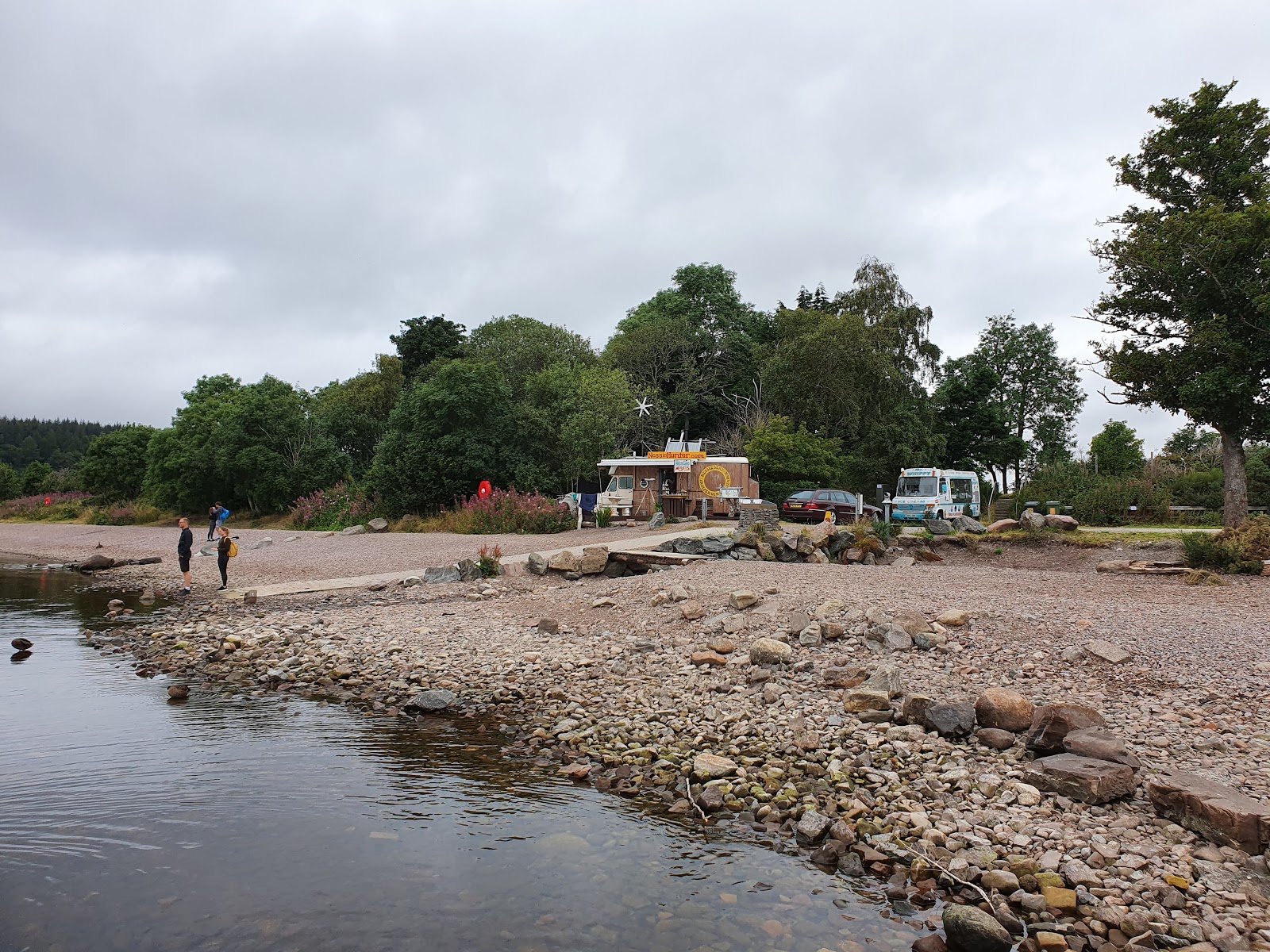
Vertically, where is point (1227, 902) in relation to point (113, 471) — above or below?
below

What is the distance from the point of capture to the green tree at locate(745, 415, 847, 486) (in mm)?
34938

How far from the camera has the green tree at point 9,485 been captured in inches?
2314

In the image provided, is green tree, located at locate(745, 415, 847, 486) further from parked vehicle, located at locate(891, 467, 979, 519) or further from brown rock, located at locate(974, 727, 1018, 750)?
brown rock, located at locate(974, 727, 1018, 750)

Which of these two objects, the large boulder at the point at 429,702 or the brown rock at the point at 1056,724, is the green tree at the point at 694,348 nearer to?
the large boulder at the point at 429,702

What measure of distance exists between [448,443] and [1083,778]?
2688 centimetres

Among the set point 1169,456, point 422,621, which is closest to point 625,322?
point 1169,456

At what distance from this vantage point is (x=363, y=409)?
47.7 meters

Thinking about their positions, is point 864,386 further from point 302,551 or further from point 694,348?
point 302,551

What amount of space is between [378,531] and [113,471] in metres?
26.6

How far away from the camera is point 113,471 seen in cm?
4597

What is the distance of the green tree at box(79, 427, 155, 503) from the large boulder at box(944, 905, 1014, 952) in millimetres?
50022

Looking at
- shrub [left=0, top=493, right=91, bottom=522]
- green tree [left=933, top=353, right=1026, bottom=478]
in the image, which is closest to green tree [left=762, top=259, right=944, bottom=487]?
green tree [left=933, top=353, right=1026, bottom=478]

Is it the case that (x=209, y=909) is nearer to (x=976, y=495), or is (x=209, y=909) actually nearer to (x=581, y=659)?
(x=581, y=659)

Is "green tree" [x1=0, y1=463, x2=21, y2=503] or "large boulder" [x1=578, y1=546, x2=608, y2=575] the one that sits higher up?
"green tree" [x1=0, y1=463, x2=21, y2=503]
